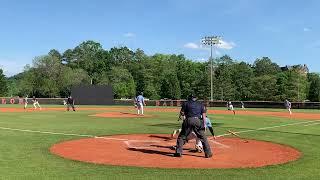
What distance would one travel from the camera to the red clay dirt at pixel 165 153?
11.8 meters

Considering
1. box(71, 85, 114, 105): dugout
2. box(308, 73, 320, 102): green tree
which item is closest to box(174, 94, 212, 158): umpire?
box(71, 85, 114, 105): dugout

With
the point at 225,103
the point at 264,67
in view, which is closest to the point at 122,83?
the point at 264,67

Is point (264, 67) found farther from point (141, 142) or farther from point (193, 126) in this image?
point (193, 126)

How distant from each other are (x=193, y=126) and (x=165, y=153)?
1.59 meters

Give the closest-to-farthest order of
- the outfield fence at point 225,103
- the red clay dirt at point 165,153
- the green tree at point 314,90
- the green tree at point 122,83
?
the red clay dirt at point 165,153
the outfield fence at point 225,103
the green tree at point 314,90
the green tree at point 122,83

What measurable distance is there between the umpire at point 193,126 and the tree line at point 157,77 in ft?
308

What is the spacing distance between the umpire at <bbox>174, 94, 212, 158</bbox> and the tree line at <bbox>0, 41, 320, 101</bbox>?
93929mm

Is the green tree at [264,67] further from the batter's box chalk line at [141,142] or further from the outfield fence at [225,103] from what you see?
the batter's box chalk line at [141,142]

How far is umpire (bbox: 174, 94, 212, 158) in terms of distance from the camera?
1249 centimetres

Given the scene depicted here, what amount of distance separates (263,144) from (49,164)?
8526mm

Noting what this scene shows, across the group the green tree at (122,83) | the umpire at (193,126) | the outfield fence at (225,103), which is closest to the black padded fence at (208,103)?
the outfield fence at (225,103)

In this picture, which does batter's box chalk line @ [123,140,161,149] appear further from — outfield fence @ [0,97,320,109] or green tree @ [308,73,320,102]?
green tree @ [308,73,320,102]

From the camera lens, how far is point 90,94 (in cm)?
6650

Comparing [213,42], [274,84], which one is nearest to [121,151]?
[213,42]
